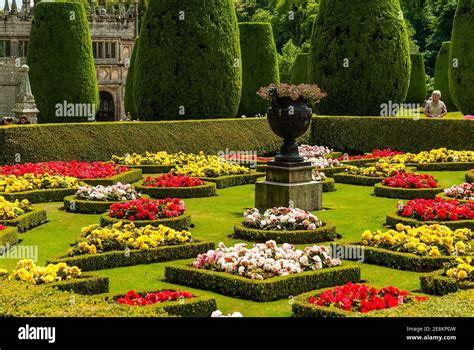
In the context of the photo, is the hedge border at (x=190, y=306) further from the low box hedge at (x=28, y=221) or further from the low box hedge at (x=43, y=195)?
the low box hedge at (x=43, y=195)

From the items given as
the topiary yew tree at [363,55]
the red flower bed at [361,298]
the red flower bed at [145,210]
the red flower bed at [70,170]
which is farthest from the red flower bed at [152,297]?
the topiary yew tree at [363,55]

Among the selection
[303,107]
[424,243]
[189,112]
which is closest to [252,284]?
[424,243]

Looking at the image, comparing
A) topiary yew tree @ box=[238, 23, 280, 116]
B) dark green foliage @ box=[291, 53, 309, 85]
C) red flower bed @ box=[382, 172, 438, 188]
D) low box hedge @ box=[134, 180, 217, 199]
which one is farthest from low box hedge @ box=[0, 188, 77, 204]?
dark green foliage @ box=[291, 53, 309, 85]

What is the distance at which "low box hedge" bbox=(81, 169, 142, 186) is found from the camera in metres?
18.6

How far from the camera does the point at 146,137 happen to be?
24594mm

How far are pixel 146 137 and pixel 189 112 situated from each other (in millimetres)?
3065

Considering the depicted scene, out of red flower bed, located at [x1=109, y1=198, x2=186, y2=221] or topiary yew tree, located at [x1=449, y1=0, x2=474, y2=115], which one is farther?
topiary yew tree, located at [x1=449, y1=0, x2=474, y2=115]

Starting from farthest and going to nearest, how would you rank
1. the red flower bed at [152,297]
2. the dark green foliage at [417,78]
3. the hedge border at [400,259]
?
the dark green foliage at [417,78], the hedge border at [400,259], the red flower bed at [152,297]

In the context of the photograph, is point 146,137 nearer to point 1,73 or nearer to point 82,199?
point 82,199

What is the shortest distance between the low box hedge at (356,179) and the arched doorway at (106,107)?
3334 cm

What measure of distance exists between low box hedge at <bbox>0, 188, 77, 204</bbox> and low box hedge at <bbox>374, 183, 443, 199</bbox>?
21.5 ft

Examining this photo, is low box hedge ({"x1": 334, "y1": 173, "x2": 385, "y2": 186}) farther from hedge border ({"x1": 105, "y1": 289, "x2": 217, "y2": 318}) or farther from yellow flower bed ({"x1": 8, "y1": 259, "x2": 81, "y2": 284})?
hedge border ({"x1": 105, "y1": 289, "x2": 217, "y2": 318})

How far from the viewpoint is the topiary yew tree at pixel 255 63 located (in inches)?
1459

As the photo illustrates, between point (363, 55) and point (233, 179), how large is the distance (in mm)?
10817
